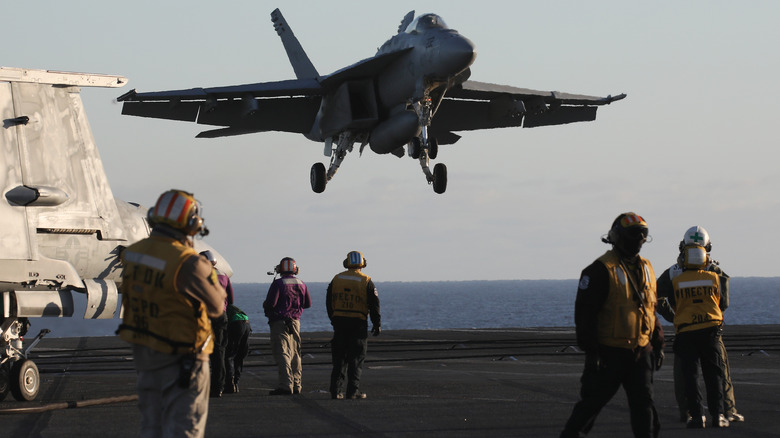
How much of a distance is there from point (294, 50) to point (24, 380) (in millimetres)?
24389

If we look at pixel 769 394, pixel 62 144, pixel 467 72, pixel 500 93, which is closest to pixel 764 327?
pixel 500 93

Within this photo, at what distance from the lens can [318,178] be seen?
28.4 metres

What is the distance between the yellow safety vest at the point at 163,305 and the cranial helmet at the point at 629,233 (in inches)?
128

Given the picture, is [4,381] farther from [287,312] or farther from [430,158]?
[430,158]

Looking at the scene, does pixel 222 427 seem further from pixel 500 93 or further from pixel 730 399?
pixel 500 93

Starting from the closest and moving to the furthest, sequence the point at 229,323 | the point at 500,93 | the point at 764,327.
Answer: the point at 229,323
the point at 500,93
the point at 764,327

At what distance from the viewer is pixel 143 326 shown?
6266mm

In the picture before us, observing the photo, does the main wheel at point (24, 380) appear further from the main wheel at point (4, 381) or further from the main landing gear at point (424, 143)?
the main landing gear at point (424, 143)

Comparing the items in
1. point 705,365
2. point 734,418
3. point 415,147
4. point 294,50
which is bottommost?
point 734,418

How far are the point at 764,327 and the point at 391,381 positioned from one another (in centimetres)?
2292

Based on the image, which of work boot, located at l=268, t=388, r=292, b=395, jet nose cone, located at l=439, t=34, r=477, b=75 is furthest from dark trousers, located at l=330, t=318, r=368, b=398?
jet nose cone, located at l=439, t=34, r=477, b=75

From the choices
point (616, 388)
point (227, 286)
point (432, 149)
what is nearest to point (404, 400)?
point (227, 286)

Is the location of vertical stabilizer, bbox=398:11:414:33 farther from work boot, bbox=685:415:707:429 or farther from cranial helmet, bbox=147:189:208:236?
cranial helmet, bbox=147:189:208:236

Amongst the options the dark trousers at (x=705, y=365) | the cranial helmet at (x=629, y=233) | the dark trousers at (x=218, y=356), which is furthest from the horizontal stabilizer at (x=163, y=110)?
the cranial helmet at (x=629, y=233)
